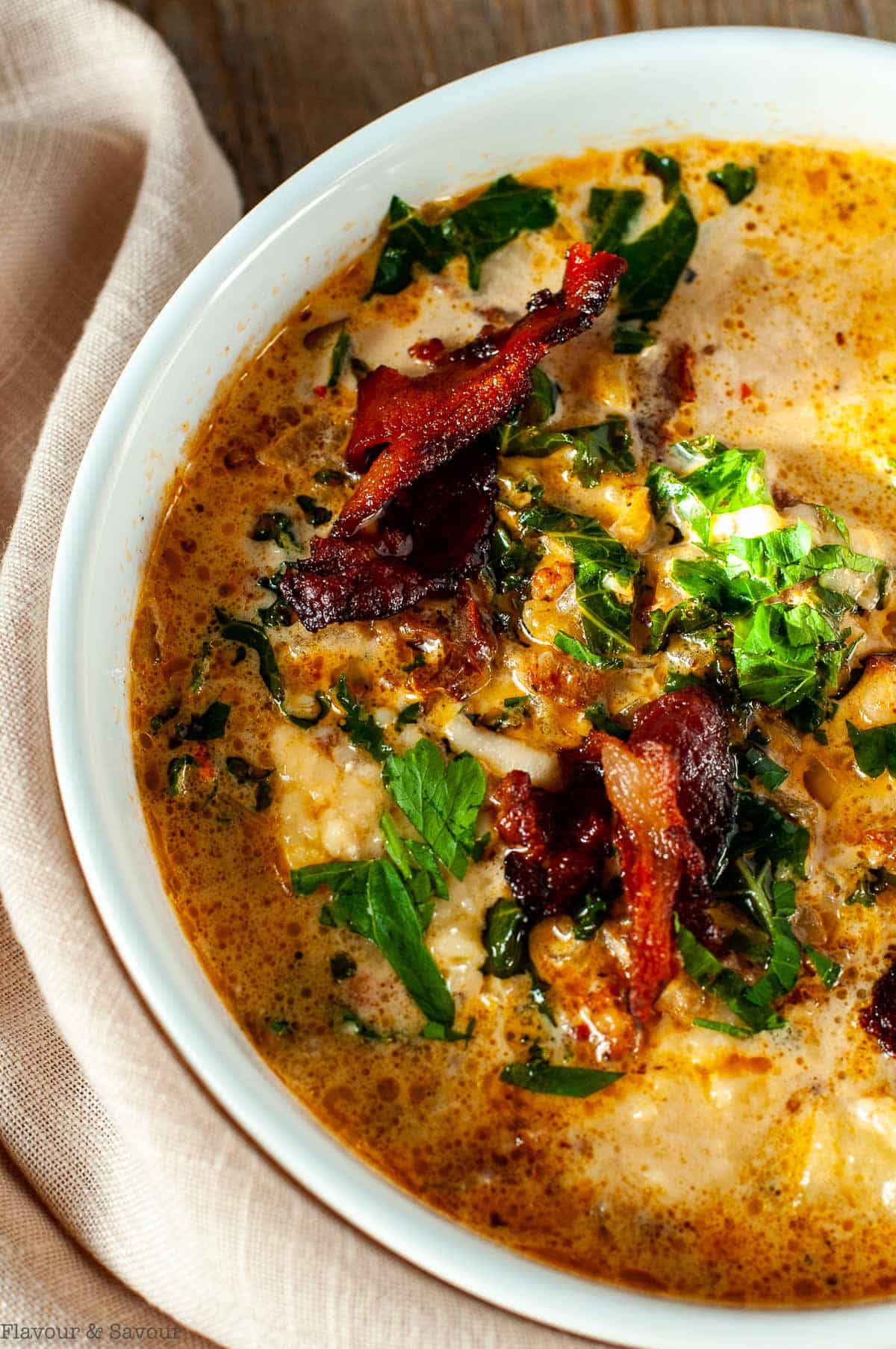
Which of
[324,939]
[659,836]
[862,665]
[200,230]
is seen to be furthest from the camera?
[200,230]

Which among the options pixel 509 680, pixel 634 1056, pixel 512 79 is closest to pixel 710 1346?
pixel 634 1056

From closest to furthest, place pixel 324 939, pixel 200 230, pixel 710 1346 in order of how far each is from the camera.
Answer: pixel 710 1346
pixel 324 939
pixel 200 230

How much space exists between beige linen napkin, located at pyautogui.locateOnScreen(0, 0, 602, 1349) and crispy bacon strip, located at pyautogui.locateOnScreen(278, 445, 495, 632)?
24.2 inches

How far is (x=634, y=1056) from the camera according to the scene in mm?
2666

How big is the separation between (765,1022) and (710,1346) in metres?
0.60

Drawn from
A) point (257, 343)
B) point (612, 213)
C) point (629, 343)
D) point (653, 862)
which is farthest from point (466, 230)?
point (653, 862)

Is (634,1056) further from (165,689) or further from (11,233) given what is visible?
(11,233)

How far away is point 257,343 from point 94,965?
55.7 inches

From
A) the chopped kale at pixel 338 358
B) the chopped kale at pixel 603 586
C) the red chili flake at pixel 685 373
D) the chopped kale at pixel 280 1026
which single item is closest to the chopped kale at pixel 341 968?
the chopped kale at pixel 280 1026

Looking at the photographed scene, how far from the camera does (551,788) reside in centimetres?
276

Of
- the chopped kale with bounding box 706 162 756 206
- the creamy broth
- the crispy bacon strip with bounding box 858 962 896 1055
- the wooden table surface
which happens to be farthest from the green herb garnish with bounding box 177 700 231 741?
the chopped kale with bounding box 706 162 756 206

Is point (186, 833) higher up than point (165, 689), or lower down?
lower down

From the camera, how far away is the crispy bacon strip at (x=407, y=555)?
107 inches

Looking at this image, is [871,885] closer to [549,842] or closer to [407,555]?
[549,842]
